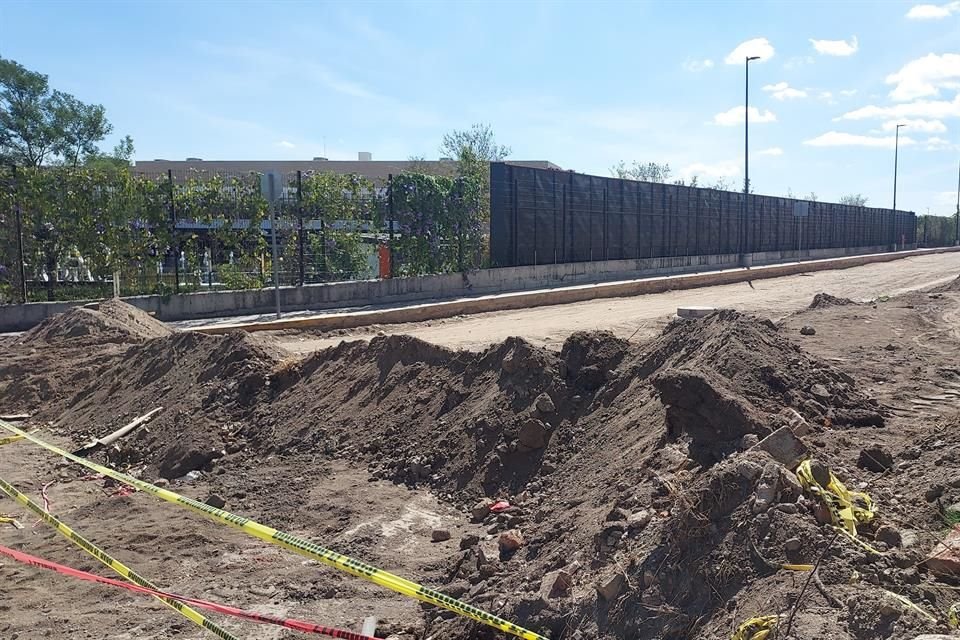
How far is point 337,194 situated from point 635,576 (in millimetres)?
17562

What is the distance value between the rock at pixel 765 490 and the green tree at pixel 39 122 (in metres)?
41.7

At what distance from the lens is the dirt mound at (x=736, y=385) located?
5273mm

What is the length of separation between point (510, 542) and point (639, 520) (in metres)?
1.18

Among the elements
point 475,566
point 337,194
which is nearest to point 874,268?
point 337,194

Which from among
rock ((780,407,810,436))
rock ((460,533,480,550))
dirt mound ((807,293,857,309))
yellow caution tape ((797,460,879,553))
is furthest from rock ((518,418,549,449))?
dirt mound ((807,293,857,309))

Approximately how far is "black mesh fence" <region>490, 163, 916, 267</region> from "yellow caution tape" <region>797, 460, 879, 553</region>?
68.9 feet

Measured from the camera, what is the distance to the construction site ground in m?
3.80

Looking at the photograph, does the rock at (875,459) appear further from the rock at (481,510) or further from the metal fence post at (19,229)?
the metal fence post at (19,229)

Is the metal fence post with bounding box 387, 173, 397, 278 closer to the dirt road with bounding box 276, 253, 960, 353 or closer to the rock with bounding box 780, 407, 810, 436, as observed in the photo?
the dirt road with bounding box 276, 253, 960, 353

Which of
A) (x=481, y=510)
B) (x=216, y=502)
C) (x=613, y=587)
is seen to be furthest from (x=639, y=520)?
(x=216, y=502)

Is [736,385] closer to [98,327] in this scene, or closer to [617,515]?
[617,515]

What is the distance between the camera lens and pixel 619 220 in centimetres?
3155

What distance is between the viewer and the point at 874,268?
39.0m

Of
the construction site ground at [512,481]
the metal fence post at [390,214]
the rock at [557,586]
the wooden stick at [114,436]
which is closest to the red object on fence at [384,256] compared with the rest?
the metal fence post at [390,214]
